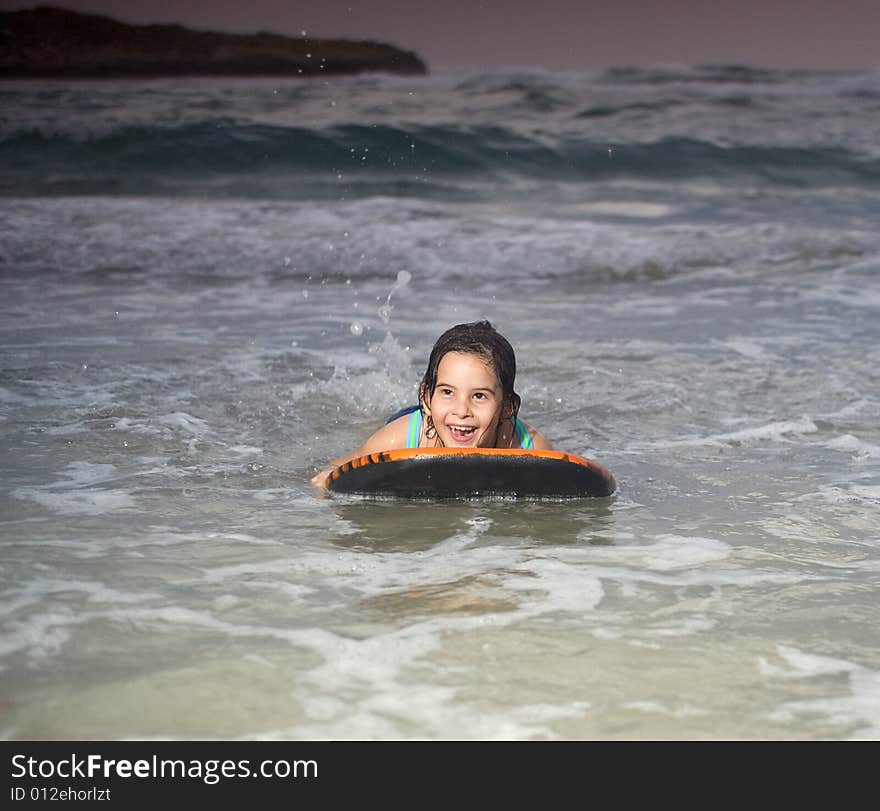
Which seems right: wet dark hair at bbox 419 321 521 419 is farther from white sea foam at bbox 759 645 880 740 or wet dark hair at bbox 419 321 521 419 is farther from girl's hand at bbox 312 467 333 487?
white sea foam at bbox 759 645 880 740

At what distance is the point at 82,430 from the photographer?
5285 millimetres

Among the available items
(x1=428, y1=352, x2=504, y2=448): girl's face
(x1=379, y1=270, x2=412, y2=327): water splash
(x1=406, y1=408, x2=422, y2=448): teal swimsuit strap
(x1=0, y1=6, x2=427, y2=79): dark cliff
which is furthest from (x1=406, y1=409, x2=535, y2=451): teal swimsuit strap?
(x1=0, y1=6, x2=427, y2=79): dark cliff

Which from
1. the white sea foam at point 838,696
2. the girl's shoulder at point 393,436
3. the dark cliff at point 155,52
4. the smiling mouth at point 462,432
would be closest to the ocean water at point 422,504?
the white sea foam at point 838,696

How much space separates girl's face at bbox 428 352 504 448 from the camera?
4.17 meters

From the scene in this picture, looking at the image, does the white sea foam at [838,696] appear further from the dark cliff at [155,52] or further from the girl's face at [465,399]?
the dark cliff at [155,52]

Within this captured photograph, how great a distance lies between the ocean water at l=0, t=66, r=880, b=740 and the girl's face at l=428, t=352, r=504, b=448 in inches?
11.0

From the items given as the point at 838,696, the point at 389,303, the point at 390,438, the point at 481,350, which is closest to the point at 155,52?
the point at 389,303

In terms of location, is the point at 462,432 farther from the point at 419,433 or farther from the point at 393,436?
the point at 393,436

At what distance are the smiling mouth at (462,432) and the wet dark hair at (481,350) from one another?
0.53ft

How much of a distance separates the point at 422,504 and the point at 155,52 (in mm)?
17955

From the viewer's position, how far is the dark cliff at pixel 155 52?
1997cm

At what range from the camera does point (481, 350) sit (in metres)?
4.20
